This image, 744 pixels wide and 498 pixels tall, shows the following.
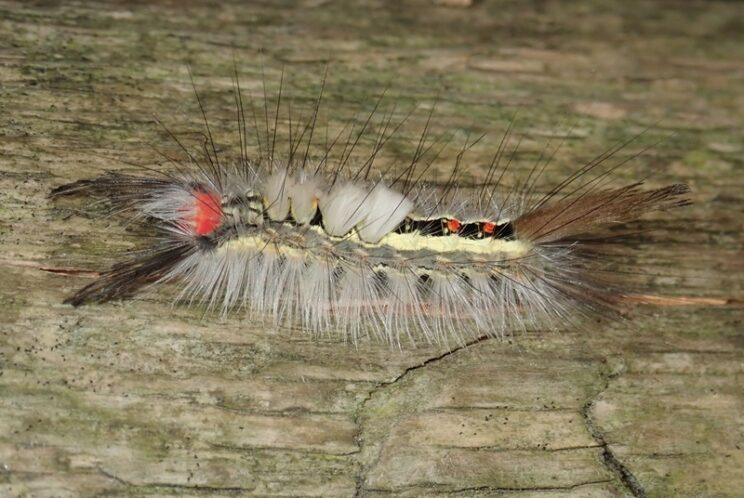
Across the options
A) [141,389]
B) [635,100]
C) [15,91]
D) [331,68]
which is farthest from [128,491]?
[635,100]

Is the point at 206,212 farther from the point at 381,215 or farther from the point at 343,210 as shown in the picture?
the point at 381,215

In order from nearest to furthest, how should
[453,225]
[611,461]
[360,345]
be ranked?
1. [611,461]
2. [360,345]
3. [453,225]

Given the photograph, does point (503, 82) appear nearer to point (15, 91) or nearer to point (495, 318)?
point (495, 318)

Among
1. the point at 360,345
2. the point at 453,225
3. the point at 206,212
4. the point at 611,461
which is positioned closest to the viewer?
the point at 611,461

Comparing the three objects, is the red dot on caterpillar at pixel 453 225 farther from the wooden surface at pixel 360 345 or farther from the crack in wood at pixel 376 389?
the crack in wood at pixel 376 389

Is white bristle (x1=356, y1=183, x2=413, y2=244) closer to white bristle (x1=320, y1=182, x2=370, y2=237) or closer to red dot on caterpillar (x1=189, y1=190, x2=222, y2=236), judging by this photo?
white bristle (x1=320, y1=182, x2=370, y2=237)

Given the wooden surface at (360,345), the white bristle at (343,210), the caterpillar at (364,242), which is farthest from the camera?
the white bristle at (343,210)

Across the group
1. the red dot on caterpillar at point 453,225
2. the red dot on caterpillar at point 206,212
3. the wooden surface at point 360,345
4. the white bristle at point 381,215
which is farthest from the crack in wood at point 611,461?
the red dot on caterpillar at point 206,212

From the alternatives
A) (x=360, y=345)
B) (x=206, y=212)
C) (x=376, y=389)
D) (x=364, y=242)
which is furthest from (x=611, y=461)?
(x=206, y=212)
